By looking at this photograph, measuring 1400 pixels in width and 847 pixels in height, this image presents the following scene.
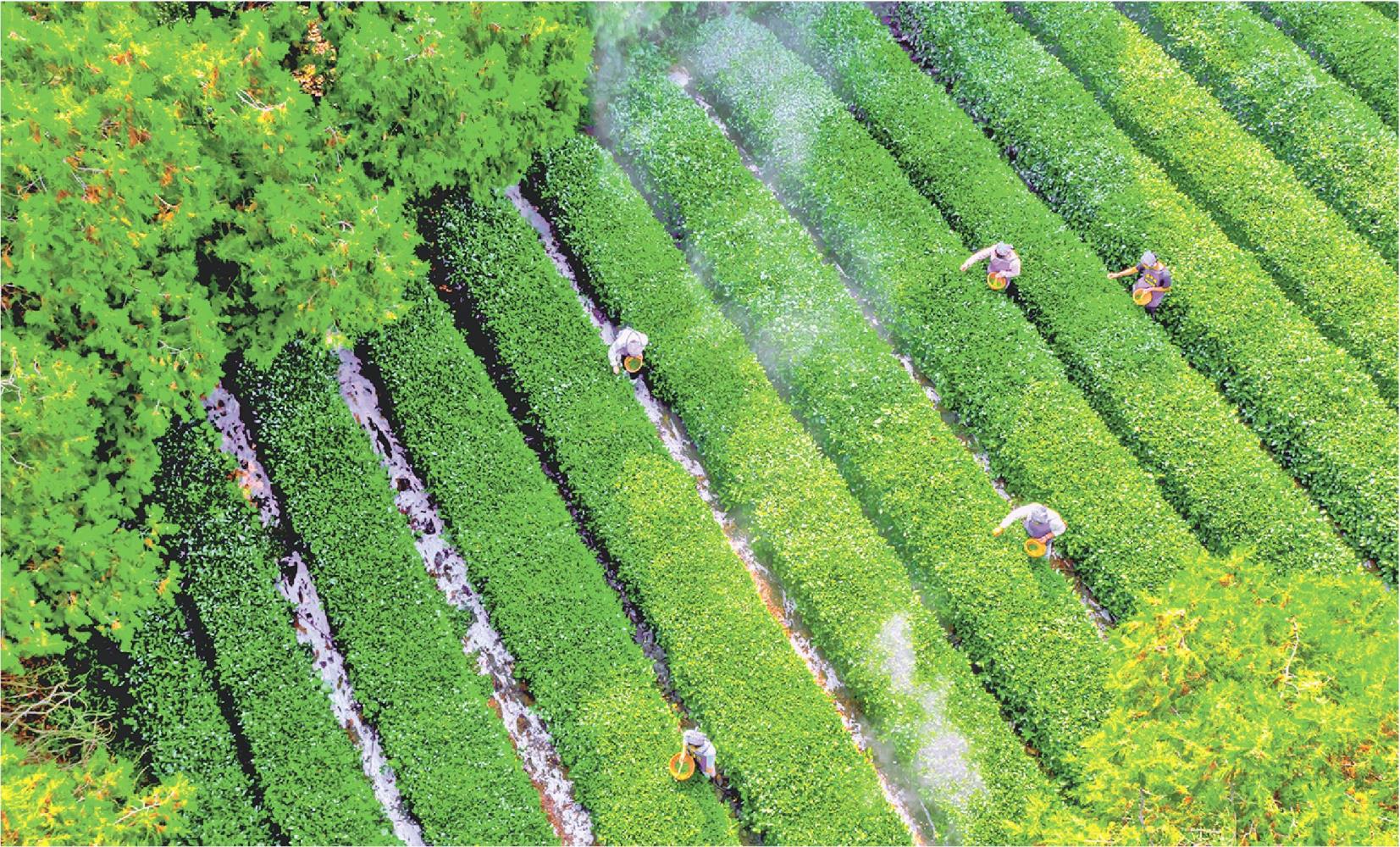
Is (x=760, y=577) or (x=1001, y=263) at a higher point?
(x=1001, y=263)

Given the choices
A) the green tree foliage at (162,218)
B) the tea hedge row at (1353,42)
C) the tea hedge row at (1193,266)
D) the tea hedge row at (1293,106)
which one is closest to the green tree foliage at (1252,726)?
the tea hedge row at (1193,266)

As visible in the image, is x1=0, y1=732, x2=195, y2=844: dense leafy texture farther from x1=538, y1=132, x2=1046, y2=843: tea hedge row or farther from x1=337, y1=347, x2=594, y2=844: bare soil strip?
x1=538, y1=132, x2=1046, y2=843: tea hedge row

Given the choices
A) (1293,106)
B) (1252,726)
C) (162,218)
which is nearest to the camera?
(1252,726)

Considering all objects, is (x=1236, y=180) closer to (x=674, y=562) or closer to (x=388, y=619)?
(x=674, y=562)

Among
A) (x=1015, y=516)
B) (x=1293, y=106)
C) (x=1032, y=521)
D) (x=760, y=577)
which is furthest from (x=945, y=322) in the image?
(x=1293, y=106)

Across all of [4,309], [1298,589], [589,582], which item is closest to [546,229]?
[589,582]
